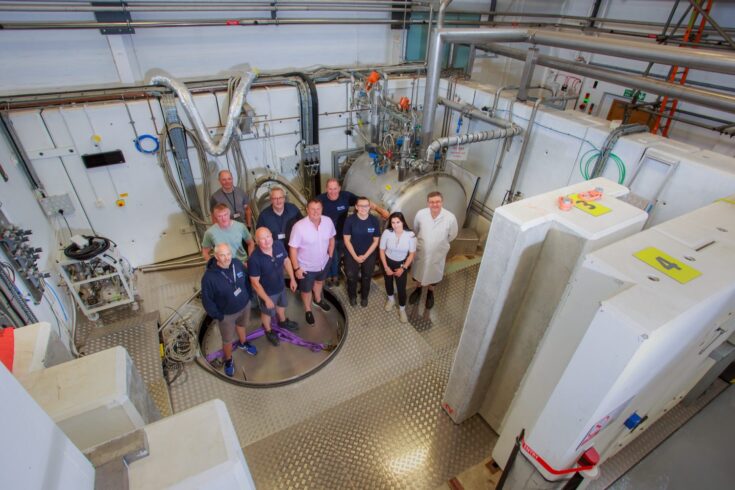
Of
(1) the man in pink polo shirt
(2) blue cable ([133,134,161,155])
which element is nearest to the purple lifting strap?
(1) the man in pink polo shirt

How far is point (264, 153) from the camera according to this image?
5121mm

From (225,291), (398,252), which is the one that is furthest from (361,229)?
(225,291)

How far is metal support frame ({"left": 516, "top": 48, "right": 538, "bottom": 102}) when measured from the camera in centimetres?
427

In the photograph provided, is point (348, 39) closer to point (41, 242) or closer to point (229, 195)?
point (229, 195)

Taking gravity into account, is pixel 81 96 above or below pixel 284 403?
above

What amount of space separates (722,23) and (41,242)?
8.82m

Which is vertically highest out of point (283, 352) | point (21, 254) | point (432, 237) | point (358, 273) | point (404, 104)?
point (404, 104)

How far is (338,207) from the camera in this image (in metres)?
4.41

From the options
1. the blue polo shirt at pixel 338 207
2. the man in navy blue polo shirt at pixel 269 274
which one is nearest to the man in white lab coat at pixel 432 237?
the blue polo shirt at pixel 338 207

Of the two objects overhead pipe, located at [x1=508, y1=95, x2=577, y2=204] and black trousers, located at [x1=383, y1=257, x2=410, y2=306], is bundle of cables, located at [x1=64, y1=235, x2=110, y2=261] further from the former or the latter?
overhead pipe, located at [x1=508, y1=95, x2=577, y2=204]

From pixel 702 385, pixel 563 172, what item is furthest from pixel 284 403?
pixel 563 172

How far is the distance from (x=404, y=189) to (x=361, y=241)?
835 millimetres

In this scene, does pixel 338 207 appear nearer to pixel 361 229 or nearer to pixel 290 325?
pixel 361 229

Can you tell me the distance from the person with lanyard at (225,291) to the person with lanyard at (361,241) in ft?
3.77
